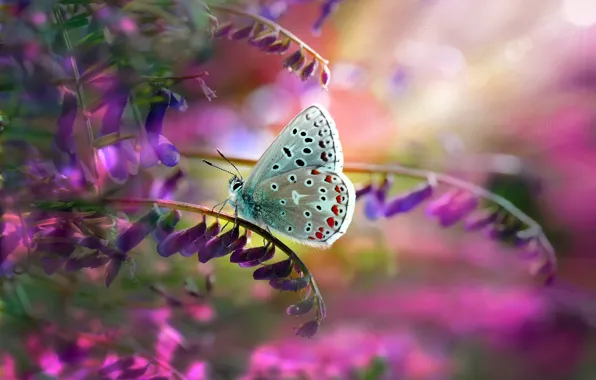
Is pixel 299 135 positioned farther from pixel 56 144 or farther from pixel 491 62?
pixel 491 62

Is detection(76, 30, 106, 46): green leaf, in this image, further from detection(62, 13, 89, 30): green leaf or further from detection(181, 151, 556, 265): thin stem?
detection(181, 151, 556, 265): thin stem

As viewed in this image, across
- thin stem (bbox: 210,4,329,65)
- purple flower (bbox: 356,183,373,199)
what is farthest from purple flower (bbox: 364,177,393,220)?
thin stem (bbox: 210,4,329,65)

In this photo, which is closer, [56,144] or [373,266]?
[56,144]

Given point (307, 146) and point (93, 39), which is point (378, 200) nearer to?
point (307, 146)

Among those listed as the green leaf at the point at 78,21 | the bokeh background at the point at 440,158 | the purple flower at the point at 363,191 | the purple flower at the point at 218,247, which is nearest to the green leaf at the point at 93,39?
the green leaf at the point at 78,21

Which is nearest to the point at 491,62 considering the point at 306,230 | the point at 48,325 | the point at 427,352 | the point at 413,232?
the point at 413,232

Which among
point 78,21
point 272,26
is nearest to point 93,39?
point 78,21

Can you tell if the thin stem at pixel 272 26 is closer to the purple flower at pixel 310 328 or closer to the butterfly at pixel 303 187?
the butterfly at pixel 303 187
